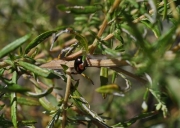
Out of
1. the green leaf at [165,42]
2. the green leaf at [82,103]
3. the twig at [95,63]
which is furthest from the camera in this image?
the green leaf at [82,103]

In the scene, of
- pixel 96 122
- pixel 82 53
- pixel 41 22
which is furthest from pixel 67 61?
pixel 41 22

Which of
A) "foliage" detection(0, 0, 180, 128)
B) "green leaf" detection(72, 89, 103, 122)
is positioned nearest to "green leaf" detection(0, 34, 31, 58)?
"foliage" detection(0, 0, 180, 128)

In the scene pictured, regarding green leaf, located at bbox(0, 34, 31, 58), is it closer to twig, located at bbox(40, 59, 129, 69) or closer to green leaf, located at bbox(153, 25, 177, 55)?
twig, located at bbox(40, 59, 129, 69)

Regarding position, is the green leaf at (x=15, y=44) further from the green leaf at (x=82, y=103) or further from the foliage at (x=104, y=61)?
the green leaf at (x=82, y=103)

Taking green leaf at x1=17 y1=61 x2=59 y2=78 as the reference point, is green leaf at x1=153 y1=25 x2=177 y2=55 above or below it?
above

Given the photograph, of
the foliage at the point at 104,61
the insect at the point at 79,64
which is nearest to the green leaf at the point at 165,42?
the foliage at the point at 104,61

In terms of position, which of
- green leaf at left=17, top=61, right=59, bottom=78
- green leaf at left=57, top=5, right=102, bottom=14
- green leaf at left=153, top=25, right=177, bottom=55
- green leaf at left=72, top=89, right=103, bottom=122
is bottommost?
green leaf at left=72, top=89, right=103, bottom=122

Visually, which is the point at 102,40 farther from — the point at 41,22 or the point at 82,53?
the point at 41,22

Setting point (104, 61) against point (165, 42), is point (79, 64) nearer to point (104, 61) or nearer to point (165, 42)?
point (104, 61)
